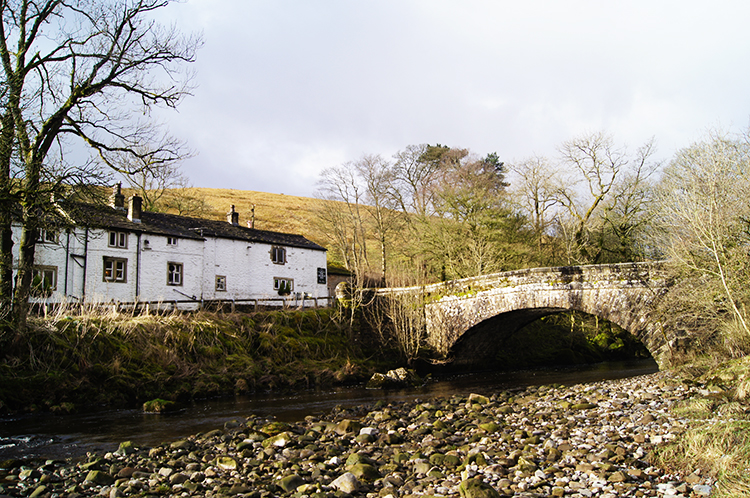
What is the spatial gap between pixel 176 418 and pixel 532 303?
12.5 meters

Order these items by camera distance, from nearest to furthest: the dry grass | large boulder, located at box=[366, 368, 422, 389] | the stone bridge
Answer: the dry grass
the stone bridge
large boulder, located at box=[366, 368, 422, 389]

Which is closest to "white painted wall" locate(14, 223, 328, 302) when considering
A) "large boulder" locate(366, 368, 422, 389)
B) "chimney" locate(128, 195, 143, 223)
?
"chimney" locate(128, 195, 143, 223)

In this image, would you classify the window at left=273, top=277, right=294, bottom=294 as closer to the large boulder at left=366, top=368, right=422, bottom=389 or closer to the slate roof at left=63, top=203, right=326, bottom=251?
the slate roof at left=63, top=203, right=326, bottom=251

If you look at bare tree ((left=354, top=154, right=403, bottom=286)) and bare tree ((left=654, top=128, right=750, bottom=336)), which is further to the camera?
bare tree ((left=354, top=154, right=403, bottom=286))

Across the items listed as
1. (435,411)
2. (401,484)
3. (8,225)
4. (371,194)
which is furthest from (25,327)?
(371,194)

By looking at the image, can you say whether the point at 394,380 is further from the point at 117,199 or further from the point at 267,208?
the point at 267,208

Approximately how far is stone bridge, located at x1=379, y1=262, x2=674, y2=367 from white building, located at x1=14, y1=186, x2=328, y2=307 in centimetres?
1148

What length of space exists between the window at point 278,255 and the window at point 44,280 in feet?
41.7

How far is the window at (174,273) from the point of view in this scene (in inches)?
1069

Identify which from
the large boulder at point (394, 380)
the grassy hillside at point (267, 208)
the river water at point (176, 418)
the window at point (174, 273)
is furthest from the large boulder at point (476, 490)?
the grassy hillside at point (267, 208)

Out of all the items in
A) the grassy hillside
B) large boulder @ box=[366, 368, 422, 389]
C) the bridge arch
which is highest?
the grassy hillside

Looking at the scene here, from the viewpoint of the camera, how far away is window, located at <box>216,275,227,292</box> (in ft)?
97.2

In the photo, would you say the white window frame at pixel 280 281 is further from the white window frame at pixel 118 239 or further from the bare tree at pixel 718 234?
the bare tree at pixel 718 234

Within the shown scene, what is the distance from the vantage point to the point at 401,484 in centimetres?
657
